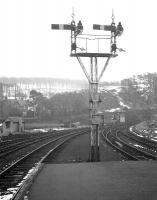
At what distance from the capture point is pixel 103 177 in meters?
13.6

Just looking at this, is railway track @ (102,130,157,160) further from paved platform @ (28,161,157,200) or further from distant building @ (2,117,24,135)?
distant building @ (2,117,24,135)

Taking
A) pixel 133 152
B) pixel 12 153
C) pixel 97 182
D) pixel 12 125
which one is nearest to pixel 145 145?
pixel 133 152

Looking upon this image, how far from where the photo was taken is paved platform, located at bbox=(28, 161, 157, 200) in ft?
34.6

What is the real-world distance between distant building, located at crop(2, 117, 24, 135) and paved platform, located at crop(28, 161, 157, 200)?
172ft

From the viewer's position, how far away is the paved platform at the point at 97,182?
10.6 m

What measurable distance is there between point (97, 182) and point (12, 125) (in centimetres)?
5979

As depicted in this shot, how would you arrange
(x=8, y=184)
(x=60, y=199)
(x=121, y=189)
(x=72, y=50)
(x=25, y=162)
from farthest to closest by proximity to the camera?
(x=25, y=162)
(x=72, y=50)
(x=8, y=184)
(x=121, y=189)
(x=60, y=199)

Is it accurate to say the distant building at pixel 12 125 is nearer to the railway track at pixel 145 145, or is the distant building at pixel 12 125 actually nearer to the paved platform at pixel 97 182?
the railway track at pixel 145 145

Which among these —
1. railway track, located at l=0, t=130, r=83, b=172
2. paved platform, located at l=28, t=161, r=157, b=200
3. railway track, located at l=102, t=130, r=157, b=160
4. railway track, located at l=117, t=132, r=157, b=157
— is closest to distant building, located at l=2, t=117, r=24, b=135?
railway track, located at l=0, t=130, r=83, b=172

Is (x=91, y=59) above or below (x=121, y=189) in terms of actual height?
above

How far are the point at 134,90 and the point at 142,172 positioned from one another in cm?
12510

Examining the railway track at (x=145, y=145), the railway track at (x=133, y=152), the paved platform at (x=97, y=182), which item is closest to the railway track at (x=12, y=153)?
the paved platform at (x=97, y=182)

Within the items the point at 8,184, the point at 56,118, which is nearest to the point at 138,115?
the point at 56,118

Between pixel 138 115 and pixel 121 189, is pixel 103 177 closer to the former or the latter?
pixel 121 189
